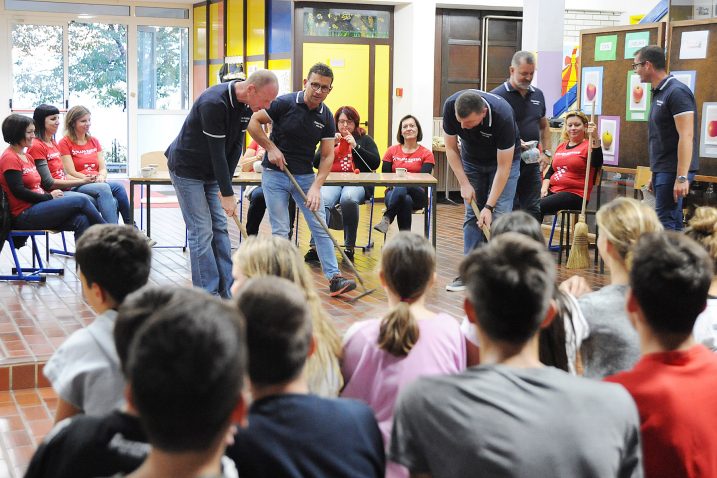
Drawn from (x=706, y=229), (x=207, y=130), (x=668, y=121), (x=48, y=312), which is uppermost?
(x=668, y=121)

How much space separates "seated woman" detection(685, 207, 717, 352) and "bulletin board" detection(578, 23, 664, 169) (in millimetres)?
4618

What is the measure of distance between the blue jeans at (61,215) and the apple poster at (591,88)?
4485 mm

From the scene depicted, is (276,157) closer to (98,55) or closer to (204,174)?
(204,174)

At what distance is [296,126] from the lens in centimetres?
596

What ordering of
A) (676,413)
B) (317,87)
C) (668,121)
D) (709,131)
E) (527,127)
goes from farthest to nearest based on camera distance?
(709,131), (527,127), (668,121), (317,87), (676,413)

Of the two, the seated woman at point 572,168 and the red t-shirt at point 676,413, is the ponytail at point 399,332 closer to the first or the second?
the red t-shirt at point 676,413

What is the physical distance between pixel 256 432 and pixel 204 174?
12.8 ft

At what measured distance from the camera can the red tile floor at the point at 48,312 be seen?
150 inches

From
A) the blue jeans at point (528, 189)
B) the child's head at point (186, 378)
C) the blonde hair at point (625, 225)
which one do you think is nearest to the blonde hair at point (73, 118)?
the blue jeans at point (528, 189)

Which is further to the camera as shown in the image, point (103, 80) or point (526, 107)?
point (103, 80)

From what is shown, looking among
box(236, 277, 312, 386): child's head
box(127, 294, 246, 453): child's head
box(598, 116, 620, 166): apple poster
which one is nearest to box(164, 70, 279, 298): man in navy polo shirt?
box(236, 277, 312, 386): child's head

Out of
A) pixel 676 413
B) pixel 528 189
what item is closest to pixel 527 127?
pixel 528 189

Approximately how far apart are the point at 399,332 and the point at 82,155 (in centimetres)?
516

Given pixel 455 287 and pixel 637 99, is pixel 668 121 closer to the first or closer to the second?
pixel 637 99
